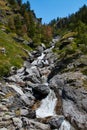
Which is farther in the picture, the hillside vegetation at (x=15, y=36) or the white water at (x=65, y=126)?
the hillside vegetation at (x=15, y=36)

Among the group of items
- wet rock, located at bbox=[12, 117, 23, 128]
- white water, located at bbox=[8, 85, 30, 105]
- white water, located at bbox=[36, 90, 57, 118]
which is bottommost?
wet rock, located at bbox=[12, 117, 23, 128]

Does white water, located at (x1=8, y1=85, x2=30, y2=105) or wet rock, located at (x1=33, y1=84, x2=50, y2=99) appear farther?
wet rock, located at (x1=33, y1=84, x2=50, y2=99)

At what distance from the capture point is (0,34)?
93.6 meters

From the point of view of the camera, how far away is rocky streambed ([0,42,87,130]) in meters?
37.5

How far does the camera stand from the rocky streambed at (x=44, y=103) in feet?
123

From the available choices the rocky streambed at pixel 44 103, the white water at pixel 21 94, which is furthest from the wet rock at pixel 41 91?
the white water at pixel 21 94

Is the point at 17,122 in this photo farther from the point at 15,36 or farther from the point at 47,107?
the point at 15,36

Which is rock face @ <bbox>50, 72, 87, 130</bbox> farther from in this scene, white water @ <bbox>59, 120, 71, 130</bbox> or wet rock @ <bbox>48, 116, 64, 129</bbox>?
wet rock @ <bbox>48, 116, 64, 129</bbox>

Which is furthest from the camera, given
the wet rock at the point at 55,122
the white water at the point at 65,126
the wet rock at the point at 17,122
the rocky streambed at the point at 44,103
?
the white water at the point at 65,126

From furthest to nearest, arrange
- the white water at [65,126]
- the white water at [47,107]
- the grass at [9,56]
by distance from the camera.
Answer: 1. the grass at [9,56]
2. the white water at [47,107]
3. the white water at [65,126]

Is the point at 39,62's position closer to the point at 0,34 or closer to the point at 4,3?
the point at 0,34

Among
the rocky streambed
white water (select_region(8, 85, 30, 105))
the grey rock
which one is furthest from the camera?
the grey rock

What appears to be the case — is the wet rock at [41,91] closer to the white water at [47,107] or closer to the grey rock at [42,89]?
the grey rock at [42,89]

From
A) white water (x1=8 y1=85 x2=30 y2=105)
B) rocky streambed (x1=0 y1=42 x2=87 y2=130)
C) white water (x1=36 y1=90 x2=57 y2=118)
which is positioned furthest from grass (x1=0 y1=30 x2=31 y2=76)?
white water (x1=36 y1=90 x2=57 y2=118)
